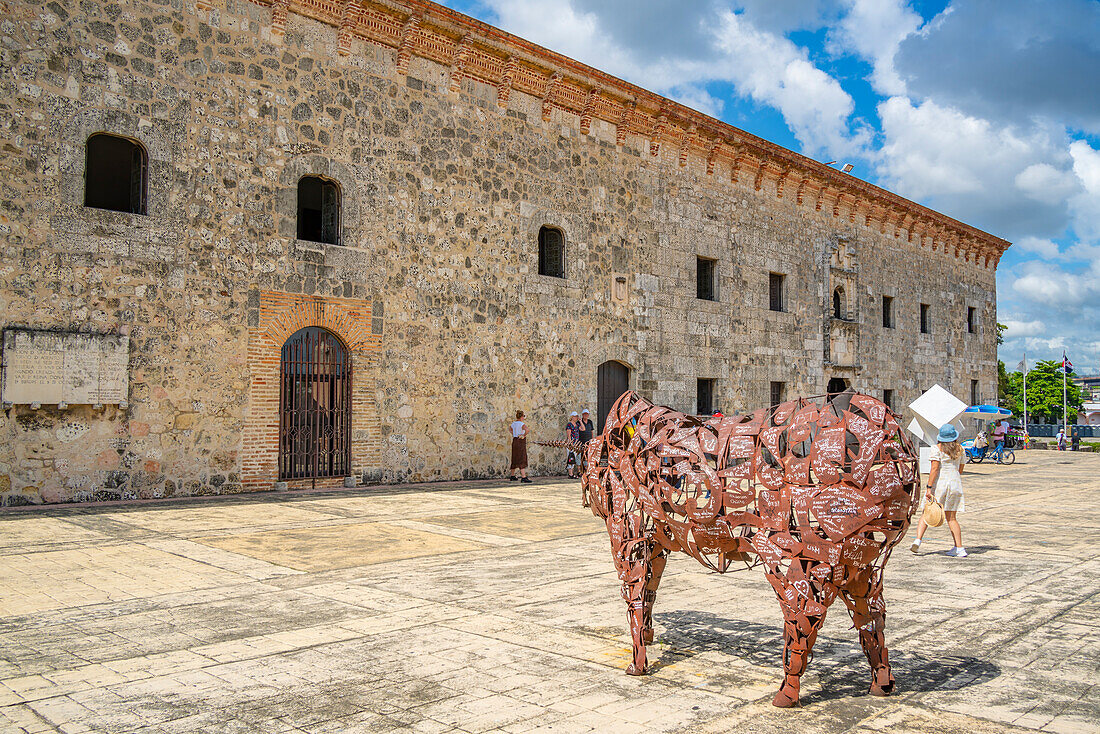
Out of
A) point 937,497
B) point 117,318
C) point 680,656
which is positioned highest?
point 117,318

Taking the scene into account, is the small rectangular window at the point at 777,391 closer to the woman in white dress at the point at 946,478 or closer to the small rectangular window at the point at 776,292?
the small rectangular window at the point at 776,292

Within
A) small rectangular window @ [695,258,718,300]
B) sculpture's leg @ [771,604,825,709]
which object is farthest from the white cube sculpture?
small rectangular window @ [695,258,718,300]

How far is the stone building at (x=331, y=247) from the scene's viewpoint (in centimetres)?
1036

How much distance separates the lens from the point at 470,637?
4887 millimetres

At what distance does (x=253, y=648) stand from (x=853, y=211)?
23942mm

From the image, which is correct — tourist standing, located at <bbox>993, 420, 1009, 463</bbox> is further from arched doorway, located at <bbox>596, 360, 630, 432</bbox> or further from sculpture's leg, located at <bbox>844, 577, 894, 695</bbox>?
sculpture's leg, located at <bbox>844, 577, 894, 695</bbox>

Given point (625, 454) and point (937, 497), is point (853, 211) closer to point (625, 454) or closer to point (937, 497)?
point (937, 497)

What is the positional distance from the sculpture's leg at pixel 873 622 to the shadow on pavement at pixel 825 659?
122 mm

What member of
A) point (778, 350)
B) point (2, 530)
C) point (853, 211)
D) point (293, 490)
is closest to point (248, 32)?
point (293, 490)

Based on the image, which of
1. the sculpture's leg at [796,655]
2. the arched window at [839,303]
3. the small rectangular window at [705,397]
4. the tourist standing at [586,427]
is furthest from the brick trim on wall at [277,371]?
the arched window at [839,303]

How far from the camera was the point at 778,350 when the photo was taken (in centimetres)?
2148

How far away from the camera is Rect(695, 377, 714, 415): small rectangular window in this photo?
1942 centimetres

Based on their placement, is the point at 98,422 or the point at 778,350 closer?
the point at 98,422

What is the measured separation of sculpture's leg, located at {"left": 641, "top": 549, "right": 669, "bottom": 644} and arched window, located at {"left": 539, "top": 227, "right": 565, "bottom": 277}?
12.1 meters
